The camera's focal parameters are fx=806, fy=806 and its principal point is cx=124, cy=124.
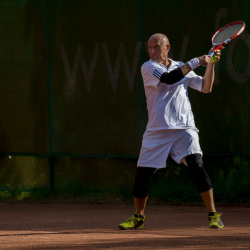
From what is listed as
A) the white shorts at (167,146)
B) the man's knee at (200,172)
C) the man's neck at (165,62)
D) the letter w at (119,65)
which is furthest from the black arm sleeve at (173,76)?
the letter w at (119,65)

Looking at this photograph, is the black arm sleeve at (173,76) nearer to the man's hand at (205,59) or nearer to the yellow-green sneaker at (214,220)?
the man's hand at (205,59)

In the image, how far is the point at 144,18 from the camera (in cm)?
1012

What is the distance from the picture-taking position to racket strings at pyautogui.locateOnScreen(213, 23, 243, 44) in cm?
739

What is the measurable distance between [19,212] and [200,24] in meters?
3.13

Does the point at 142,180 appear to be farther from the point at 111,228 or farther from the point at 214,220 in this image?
the point at 214,220

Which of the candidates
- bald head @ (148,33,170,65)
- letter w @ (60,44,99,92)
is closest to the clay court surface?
bald head @ (148,33,170,65)

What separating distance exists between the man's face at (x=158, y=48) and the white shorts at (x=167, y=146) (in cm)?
67

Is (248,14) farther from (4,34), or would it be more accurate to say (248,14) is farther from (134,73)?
(4,34)

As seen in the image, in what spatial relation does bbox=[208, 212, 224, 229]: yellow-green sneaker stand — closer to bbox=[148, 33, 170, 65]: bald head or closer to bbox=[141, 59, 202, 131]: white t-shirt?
bbox=[141, 59, 202, 131]: white t-shirt

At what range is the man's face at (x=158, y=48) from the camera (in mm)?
7256

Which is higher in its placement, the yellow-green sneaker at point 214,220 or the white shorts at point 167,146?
the white shorts at point 167,146

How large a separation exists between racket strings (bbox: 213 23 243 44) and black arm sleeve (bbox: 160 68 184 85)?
1.99 ft

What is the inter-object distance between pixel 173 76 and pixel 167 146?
2.21 feet

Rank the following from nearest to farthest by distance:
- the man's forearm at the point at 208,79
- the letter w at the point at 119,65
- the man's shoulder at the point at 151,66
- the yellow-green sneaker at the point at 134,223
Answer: the man's shoulder at the point at 151,66 < the man's forearm at the point at 208,79 < the yellow-green sneaker at the point at 134,223 < the letter w at the point at 119,65
